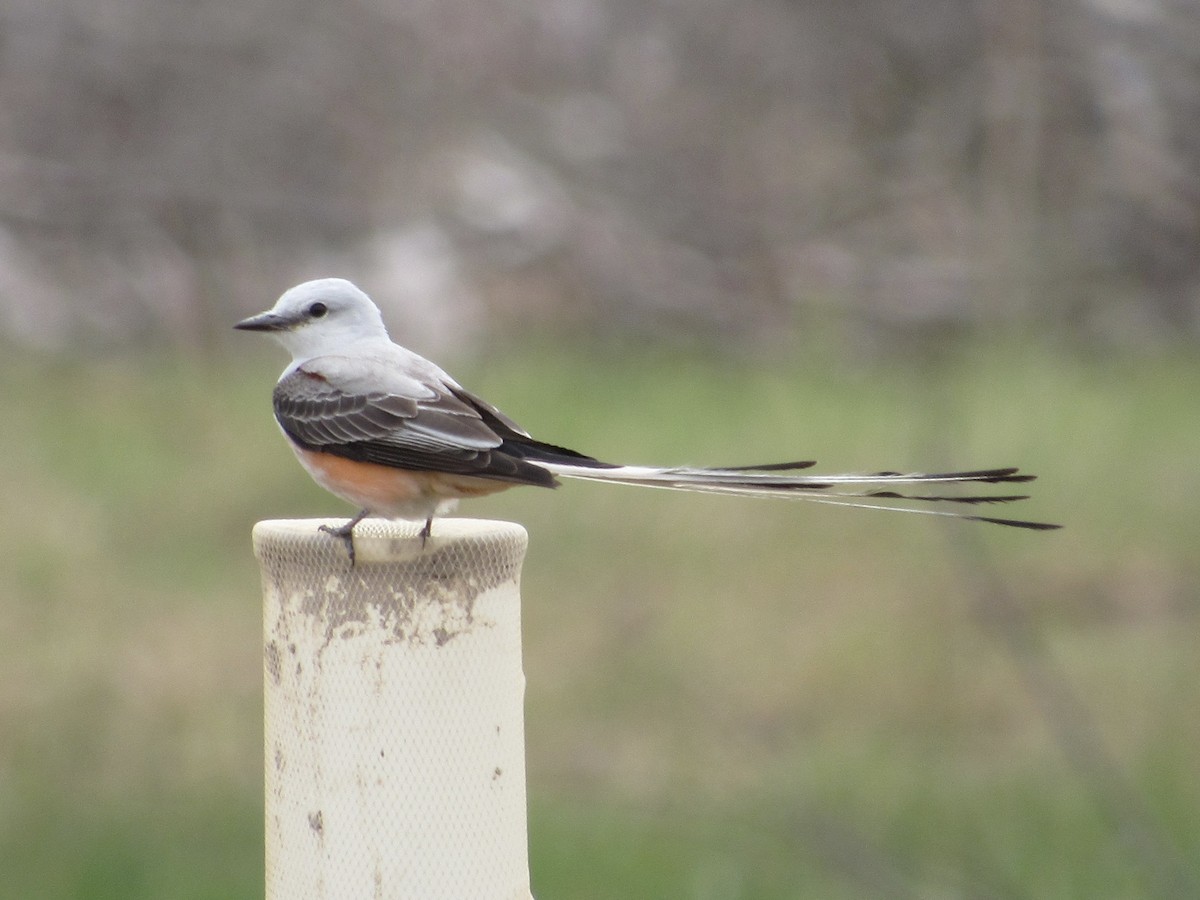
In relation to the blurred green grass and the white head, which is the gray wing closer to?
the white head

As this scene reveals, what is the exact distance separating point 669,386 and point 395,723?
7598 mm

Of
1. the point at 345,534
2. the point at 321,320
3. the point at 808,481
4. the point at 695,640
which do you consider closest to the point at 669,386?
the point at 695,640

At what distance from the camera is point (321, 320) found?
3658 mm

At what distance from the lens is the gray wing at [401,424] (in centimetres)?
331

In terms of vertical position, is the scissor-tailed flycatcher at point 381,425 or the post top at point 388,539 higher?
the scissor-tailed flycatcher at point 381,425

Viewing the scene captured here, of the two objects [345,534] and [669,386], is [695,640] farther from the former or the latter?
[345,534]

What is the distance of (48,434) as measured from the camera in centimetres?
902

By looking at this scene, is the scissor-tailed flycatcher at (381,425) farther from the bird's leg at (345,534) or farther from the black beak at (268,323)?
the bird's leg at (345,534)

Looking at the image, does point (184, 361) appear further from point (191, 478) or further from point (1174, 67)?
point (1174, 67)

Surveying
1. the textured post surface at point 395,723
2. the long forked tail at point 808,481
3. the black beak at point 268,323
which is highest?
the black beak at point 268,323

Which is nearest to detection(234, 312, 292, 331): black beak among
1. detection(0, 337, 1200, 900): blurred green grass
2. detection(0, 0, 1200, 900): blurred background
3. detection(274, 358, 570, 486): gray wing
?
detection(274, 358, 570, 486): gray wing

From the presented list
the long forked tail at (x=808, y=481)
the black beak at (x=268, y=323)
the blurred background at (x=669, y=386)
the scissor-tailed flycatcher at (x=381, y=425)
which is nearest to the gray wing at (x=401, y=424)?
the scissor-tailed flycatcher at (x=381, y=425)

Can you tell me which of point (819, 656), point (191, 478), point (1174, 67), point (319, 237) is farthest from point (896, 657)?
point (1174, 67)

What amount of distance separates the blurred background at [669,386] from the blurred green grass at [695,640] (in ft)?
0.09
